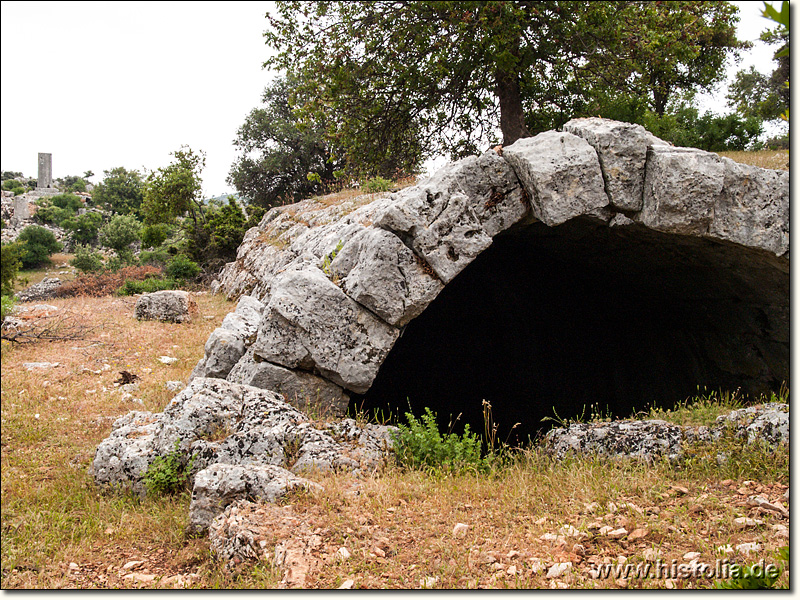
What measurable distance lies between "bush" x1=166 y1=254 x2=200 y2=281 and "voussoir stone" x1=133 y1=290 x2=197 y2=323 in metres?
8.95

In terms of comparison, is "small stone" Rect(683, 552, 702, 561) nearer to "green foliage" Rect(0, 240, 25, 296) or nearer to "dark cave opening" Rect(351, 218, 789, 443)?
"dark cave opening" Rect(351, 218, 789, 443)

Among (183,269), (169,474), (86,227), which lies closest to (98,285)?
(183,269)

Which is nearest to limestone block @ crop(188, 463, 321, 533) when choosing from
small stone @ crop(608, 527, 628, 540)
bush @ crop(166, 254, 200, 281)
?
small stone @ crop(608, 527, 628, 540)

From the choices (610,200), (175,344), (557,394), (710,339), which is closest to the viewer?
(610,200)

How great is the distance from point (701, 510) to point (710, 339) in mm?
7203

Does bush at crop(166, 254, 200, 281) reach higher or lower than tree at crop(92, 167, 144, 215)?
lower

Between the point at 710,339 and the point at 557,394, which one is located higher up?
the point at 710,339

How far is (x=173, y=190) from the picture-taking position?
89.2 ft

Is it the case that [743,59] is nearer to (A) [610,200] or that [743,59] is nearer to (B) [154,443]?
(A) [610,200]

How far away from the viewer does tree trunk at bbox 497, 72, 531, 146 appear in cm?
1559

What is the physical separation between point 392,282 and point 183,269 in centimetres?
1820

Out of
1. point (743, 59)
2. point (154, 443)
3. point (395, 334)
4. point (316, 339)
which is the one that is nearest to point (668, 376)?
point (395, 334)

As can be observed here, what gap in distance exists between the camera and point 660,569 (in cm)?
384

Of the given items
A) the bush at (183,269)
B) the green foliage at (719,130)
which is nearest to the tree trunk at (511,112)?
the green foliage at (719,130)
